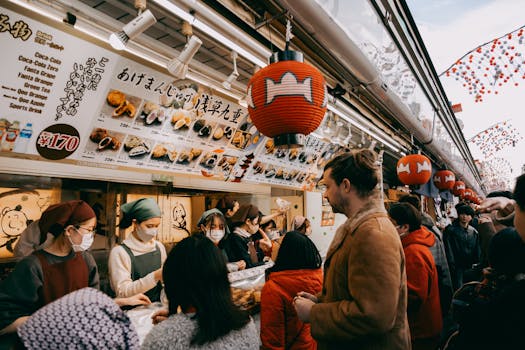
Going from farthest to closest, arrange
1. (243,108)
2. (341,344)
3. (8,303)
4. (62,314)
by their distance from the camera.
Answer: (243,108), (8,303), (341,344), (62,314)

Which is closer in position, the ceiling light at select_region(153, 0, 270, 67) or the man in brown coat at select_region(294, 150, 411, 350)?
the man in brown coat at select_region(294, 150, 411, 350)

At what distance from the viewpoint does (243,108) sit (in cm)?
504

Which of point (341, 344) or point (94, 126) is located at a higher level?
point (94, 126)

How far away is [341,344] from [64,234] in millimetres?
2481

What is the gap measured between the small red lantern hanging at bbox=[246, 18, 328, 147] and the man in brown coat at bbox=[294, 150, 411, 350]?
63 centimetres

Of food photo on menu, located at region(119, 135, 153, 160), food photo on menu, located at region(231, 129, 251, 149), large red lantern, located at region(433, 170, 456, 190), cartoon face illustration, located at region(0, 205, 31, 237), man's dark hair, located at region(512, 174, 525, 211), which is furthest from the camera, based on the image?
large red lantern, located at region(433, 170, 456, 190)

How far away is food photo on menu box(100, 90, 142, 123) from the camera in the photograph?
135 inches

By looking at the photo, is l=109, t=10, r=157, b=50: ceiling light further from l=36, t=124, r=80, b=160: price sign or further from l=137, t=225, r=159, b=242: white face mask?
l=137, t=225, r=159, b=242: white face mask

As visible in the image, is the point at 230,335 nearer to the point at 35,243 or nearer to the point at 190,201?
the point at 35,243

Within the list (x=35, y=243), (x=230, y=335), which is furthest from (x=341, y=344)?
(x=35, y=243)

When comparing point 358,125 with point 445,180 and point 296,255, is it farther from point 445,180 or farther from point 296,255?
point 445,180

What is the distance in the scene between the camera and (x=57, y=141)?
321 centimetres

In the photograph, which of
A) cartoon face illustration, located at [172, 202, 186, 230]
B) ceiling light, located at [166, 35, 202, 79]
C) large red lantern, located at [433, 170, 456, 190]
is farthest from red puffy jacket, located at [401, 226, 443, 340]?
large red lantern, located at [433, 170, 456, 190]

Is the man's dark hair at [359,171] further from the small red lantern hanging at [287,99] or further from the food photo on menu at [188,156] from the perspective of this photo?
the food photo on menu at [188,156]
